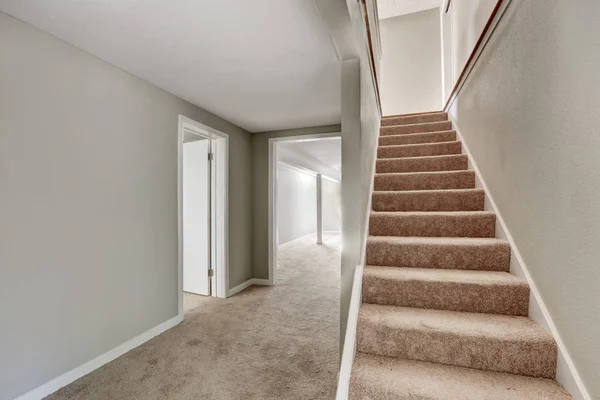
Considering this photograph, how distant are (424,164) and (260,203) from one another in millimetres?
2259

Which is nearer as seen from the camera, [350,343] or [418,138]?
[350,343]

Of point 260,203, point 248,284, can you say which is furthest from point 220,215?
point 248,284

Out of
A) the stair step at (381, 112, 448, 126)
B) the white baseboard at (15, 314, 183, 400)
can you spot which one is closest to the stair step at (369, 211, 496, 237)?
the stair step at (381, 112, 448, 126)

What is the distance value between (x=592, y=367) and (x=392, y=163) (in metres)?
2.05

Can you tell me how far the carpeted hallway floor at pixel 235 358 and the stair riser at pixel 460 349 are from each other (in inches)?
23.6

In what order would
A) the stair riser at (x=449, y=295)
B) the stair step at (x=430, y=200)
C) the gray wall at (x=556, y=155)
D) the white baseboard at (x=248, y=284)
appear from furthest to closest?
the white baseboard at (x=248, y=284) → the stair step at (x=430, y=200) → the stair riser at (x=449, y=295) → the gray wall at (x=556, y=155)

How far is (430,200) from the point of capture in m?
2.29

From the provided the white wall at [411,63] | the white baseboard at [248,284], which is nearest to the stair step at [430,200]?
the white baseboard at [248,284]

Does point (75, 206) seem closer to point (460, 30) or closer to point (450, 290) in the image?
point (450, 290)

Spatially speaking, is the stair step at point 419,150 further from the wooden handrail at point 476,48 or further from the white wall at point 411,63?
the white wall at point 411,63

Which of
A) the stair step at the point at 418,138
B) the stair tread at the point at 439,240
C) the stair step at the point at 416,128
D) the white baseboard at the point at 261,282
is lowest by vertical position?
the white baseboard at the point at 261,282

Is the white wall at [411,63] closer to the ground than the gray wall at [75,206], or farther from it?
farther from it

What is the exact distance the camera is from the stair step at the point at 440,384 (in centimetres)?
111

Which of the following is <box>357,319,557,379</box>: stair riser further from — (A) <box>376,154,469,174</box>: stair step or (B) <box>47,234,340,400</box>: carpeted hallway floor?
(A) <box>376,154,469,174</box>: stair step
